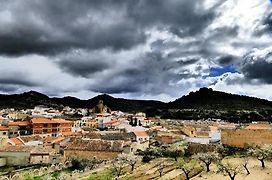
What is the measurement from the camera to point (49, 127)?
78.8 metres

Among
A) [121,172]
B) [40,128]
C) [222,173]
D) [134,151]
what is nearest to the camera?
[222,173]

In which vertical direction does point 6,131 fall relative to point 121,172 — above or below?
above

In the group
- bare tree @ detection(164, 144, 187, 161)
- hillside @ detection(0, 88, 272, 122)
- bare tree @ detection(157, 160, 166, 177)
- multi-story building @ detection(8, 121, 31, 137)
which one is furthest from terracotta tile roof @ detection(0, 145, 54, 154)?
hillside @ detection(0, 88, 272, 122)

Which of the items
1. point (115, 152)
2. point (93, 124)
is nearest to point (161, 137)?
point (115, 152)

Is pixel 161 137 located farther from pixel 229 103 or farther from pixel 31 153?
pixel 229 103

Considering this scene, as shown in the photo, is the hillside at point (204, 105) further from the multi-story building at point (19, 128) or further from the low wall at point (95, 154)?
the low wall at point (95, 154)

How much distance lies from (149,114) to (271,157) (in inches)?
4642

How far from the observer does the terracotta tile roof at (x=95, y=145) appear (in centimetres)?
5381

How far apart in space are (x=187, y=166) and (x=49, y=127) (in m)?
42.3

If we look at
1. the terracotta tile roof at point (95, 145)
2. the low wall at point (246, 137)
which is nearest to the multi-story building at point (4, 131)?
the terracotta tile roof at point (95, 145)

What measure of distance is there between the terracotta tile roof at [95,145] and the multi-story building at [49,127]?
22.2m

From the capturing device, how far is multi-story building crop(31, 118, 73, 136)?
76.4 m

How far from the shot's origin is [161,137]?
68.8 m

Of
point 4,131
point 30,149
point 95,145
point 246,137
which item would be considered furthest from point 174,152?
point 4,131
